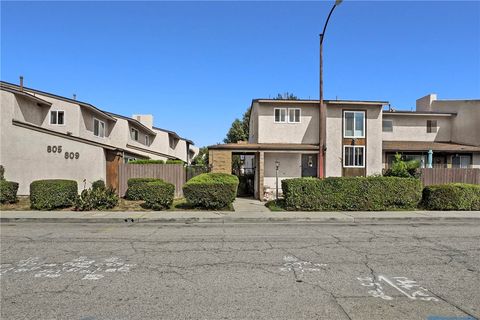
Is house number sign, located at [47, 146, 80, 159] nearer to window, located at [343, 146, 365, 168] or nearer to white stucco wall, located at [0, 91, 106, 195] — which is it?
white stucco wall, located at [0, 91, 106, 195]

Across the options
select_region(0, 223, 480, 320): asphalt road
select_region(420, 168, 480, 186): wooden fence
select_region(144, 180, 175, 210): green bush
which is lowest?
select_region(0, 223, 480, 320): asphalt road

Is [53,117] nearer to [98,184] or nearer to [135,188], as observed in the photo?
[98,184]

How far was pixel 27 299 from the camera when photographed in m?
4.85

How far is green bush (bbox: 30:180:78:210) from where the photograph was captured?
15227mm

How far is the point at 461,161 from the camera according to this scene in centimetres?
2794

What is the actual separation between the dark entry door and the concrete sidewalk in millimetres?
10689

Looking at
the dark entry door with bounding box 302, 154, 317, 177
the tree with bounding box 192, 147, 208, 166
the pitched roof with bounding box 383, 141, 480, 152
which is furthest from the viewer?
the tree with bounding box 192, 147, 208, 166

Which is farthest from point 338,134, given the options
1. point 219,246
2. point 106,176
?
point 219,246

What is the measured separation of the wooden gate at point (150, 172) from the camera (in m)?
20.8

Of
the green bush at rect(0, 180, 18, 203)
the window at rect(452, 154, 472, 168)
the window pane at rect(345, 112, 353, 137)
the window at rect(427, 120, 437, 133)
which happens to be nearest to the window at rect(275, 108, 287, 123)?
the window pane at rect(345, 112, 353, 137)

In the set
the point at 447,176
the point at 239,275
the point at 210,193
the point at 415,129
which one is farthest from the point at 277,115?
the point at 239,275

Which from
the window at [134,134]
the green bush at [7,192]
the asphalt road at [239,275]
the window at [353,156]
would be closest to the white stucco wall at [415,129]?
the window at [353,156]

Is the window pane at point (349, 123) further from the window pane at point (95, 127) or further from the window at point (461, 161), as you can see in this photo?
the window pane at point (95, 127)

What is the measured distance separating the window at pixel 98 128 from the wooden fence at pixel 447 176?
22670 mm
